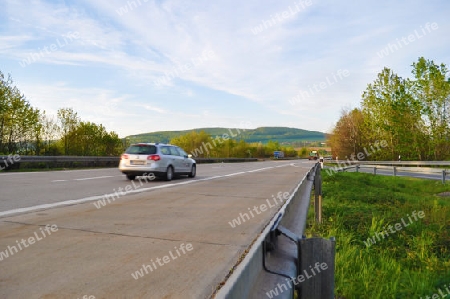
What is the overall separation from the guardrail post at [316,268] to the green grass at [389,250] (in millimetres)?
1384

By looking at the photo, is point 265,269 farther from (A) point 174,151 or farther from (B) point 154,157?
(A) point 174,151

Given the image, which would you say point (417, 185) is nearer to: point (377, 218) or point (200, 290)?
point (377, 218)

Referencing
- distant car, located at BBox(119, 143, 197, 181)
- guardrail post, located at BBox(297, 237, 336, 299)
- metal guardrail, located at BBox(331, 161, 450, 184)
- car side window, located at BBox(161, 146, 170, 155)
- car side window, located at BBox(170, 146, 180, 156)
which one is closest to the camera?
guardrail post, located at BBox(297, 237, 336, 299)

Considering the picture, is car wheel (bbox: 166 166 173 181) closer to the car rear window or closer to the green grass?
the car rear window

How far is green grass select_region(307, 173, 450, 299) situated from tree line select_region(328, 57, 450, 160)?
2944cm

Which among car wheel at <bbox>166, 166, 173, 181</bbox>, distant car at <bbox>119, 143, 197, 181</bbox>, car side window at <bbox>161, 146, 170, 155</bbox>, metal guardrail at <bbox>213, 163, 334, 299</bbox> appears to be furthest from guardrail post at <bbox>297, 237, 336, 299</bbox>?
car side window at <bbox>161, 146, 170, 155</bbox>

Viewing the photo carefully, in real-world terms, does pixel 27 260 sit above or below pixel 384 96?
below

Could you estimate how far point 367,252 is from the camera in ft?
18.9

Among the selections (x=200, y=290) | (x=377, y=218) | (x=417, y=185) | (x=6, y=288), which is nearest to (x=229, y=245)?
(x=200, y=290)

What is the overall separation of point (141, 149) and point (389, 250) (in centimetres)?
1053

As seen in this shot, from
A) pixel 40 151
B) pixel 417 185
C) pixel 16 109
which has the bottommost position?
pixel 417 185

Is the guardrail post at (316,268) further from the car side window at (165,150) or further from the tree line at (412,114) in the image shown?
the tree line at (412,114)

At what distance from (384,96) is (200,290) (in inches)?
A: 1749

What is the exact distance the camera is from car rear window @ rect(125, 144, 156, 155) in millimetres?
14488
